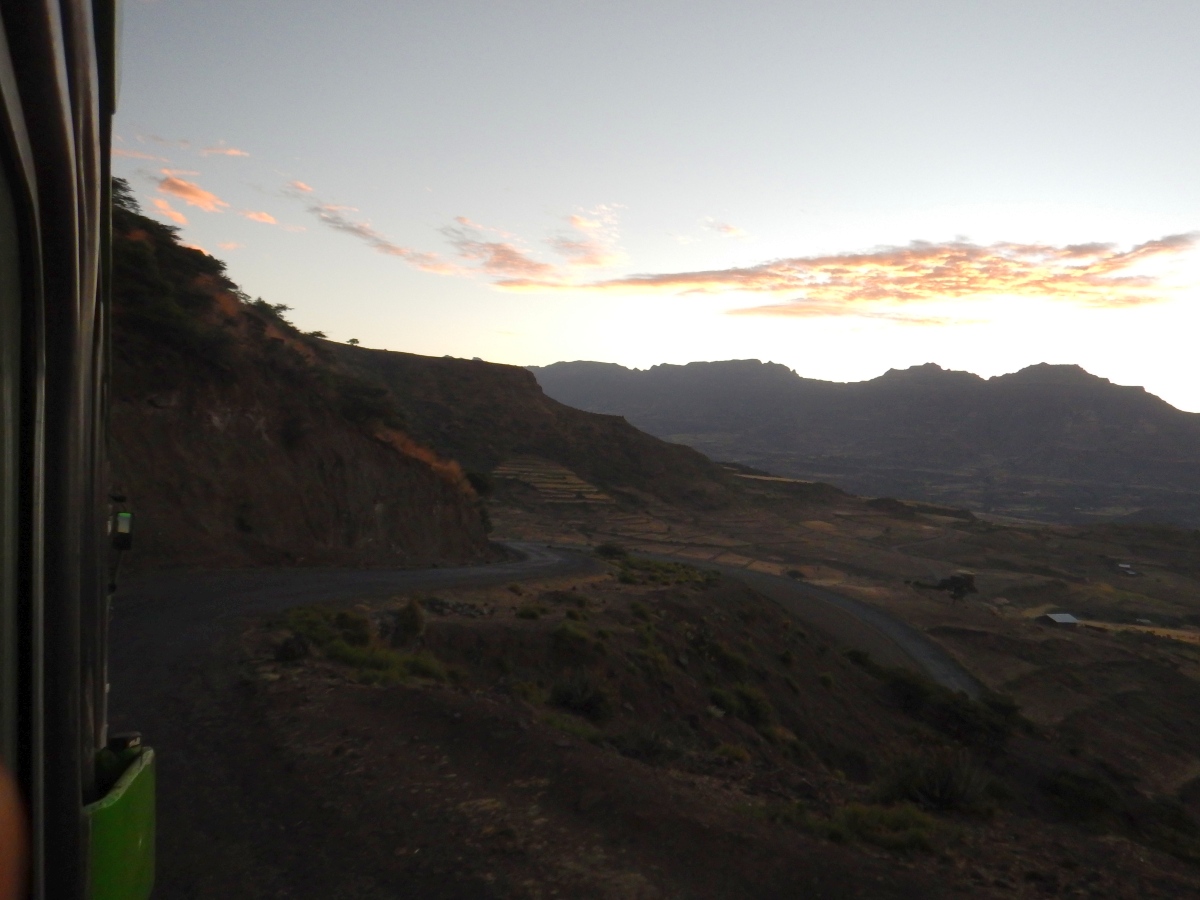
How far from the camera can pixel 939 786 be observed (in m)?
11.0

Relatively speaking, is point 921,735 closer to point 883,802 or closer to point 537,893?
Answer: point 883,802

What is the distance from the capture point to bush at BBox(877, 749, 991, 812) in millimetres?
10797

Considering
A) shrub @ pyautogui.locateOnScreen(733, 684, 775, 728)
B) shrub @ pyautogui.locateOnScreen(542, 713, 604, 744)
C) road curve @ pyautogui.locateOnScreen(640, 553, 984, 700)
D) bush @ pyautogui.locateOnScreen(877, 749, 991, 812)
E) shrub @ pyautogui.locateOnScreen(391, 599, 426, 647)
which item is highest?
shrub @ pyautogui.locateOnScreen(391, 599, 426, 647)

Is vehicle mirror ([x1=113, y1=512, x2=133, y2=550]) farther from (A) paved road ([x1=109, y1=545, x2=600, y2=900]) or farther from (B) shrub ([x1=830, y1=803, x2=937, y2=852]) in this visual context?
(B) shrub ([x1=830, y1=803, x2=937, y2=852])

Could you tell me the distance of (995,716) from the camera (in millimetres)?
27203

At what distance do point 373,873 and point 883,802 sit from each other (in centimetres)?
699

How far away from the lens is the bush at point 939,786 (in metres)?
10.8

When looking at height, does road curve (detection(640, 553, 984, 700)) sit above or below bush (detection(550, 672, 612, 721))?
below

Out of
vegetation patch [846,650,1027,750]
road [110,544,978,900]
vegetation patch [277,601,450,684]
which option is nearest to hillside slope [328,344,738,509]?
vegetation patch [846,650,1027,750]

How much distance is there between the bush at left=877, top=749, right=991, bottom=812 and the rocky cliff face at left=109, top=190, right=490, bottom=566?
17.0 meters

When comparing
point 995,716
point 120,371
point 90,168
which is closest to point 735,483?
point 995,716

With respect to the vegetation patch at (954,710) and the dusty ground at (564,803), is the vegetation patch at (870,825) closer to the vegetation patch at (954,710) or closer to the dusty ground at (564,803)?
the dusty ground at (564,803)

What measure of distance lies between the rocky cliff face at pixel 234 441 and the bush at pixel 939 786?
1698 centimetres

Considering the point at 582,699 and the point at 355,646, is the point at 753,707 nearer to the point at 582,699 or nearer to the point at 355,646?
the point at 582,699
